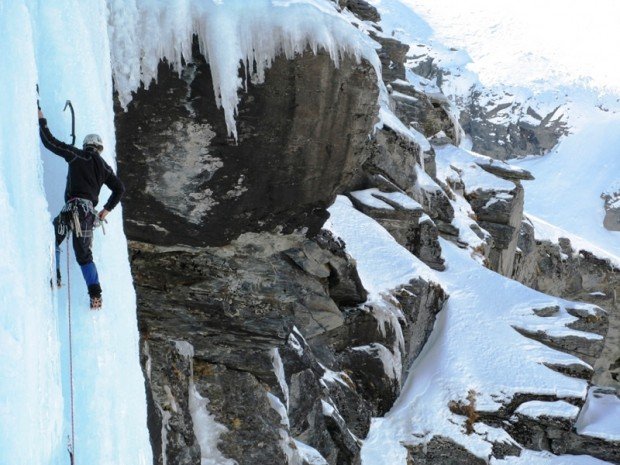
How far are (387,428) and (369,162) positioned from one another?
8.59m

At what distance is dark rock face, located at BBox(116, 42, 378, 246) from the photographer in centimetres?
845

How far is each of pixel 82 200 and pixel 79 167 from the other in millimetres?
255

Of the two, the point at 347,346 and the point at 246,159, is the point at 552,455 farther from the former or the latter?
the point at 246,159

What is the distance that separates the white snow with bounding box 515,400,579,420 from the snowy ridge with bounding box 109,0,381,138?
12136mm

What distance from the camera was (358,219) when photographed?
19969 millimetres

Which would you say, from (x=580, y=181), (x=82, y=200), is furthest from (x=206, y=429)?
(x=580, y=181)

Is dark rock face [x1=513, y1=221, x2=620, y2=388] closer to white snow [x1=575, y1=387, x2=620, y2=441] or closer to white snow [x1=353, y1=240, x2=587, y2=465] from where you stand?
white snow [x1=353, y1=240, x2=587, y2=465]

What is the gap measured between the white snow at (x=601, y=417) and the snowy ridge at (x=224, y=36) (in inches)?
530

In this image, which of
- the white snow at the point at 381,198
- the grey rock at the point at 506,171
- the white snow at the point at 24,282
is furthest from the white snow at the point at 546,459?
the grey rock at the point at 506,171

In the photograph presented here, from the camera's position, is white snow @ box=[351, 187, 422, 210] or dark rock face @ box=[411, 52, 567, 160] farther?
dark rock face @ box=[411, 52, 567, 160]

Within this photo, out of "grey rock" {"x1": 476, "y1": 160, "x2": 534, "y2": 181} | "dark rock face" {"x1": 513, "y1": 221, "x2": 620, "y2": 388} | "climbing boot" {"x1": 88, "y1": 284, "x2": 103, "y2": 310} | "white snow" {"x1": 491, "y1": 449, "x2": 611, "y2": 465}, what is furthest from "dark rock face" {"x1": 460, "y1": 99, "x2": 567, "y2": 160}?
"climbing boot" {"x1": 88, "y1": 284, "x2": 103, "y2": 310}

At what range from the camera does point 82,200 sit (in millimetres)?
5098

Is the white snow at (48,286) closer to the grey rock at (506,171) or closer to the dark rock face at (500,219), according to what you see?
A: the dark rock face at (500,219)

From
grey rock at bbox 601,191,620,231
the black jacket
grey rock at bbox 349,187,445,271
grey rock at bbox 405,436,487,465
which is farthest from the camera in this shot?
grey rock at bbox 601,191,620,231
